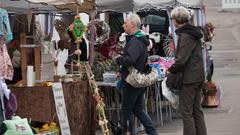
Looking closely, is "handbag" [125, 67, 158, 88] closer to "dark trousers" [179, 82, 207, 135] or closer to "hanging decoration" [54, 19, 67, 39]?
"dark trousers" [179, 82, 207, 135]

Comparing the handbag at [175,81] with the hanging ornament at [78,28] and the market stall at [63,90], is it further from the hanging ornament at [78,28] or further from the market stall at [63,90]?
the hanging ornament at [78,28]

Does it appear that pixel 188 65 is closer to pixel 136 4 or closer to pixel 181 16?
pixel 181 16

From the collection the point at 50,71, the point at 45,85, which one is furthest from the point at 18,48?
the point at 45,85

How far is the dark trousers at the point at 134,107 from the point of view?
8.16m

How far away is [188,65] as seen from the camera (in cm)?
733

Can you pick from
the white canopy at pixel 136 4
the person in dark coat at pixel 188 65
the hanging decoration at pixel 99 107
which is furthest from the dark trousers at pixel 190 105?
the white canopy at pixel 136 4

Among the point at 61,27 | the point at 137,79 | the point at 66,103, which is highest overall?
the point at 61,27

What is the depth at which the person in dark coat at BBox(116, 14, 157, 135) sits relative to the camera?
801 centimetres

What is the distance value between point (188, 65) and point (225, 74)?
10766mm

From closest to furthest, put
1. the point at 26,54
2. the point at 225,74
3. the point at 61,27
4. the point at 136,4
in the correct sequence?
1. the point at 26,54
2. the point at 136,4
3. the point at 61,27
4. the point at 225,74

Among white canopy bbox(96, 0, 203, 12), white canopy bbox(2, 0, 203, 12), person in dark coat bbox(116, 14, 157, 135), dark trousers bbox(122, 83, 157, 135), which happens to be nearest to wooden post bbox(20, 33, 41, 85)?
white canopy bbox(2, 0, 203, 12)

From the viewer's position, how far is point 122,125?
27.9 feet

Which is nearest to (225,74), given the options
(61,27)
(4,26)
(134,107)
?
(61,27)

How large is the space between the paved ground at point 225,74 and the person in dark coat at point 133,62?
1.38 m
